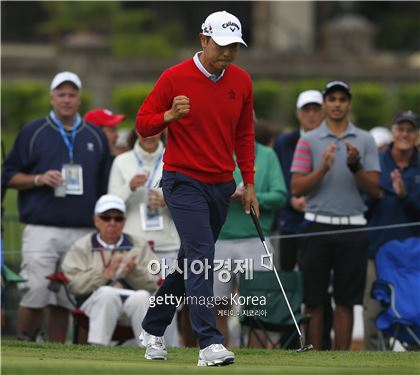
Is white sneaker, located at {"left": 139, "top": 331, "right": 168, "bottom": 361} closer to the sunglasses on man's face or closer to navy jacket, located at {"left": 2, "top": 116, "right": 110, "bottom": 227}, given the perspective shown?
the sunglasses on man's face

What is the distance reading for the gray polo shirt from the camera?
1234 centimetres

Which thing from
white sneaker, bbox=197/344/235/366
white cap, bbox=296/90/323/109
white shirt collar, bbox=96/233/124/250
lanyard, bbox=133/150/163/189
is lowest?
white sneaker, bbox=197/344/235/366

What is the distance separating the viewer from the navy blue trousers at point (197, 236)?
9.83 meters

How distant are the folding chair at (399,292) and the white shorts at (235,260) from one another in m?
0.97

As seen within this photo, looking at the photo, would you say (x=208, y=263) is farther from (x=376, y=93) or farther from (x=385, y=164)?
(x=376, y=93)

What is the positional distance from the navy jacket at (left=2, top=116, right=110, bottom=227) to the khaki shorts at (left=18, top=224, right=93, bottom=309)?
88mm

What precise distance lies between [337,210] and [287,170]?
67.6 inches

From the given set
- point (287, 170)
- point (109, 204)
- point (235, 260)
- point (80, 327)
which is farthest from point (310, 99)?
point (80, 327)

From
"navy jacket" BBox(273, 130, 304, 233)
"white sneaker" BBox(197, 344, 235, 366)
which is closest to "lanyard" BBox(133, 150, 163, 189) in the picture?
"navy jacket" BBox(273, 130, 304, 233)

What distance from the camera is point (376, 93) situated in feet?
110

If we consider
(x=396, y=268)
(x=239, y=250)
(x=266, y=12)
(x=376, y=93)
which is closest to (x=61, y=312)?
(x=239, y=250)

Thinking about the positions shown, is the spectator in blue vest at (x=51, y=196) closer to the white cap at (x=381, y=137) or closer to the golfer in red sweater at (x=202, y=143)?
the golfer in red sweater at (x=202, y=143)

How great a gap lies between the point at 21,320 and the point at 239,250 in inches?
81.4

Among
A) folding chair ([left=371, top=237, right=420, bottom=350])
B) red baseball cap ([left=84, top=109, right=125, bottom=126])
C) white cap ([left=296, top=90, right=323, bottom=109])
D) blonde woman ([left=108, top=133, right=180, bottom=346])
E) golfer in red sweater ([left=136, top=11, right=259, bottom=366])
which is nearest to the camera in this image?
golfer in red sweater ([left=136, top=11, right=259, bottom=366])
